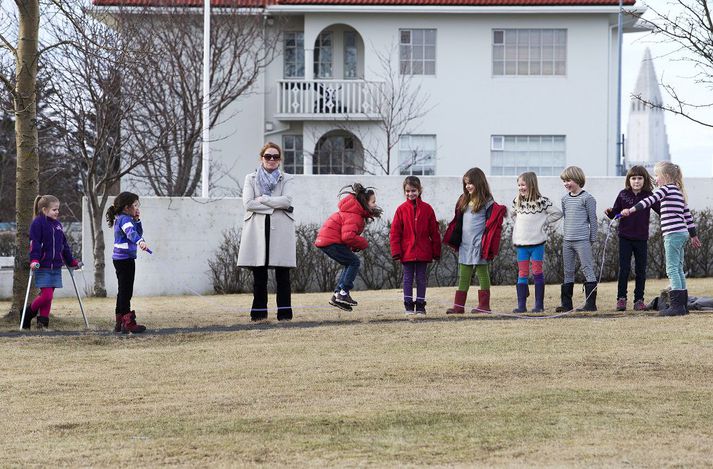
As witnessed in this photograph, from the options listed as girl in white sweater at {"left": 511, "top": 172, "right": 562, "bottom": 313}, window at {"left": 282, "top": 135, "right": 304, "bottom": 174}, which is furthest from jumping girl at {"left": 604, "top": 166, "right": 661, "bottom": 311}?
window at {"left": 282, "top": 135, "right": 304, "bottom": 174}

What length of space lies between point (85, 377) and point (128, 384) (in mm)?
585

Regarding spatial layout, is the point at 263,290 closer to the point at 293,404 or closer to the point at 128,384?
the point at 128,384

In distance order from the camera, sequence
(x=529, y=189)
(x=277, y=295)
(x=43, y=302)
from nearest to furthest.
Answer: (x=43, y=302), (x=277, y=295), (x=529, y=189)

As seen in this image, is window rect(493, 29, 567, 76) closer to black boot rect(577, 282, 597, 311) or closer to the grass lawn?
black boot rect(577, 282, 597, 311)

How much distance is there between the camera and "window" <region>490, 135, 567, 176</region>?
3225 centimetres

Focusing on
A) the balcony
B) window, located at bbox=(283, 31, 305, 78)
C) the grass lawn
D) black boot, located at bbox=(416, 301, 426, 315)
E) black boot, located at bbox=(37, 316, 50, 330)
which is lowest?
the grass lawn

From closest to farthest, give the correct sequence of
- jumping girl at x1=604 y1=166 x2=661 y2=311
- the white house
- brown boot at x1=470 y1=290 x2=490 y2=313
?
brown boot at x1=470 y1=290 x2=490 y2=313
jumping girl at x1=604 y1=166 x2=661 y2=311
the white house

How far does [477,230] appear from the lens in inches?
562

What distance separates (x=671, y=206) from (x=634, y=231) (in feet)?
4.26

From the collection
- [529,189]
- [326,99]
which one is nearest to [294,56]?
[326,99]

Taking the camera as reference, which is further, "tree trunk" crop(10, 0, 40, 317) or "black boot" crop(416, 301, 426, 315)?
"tree trunk" crop(10, 0, 40, 317)

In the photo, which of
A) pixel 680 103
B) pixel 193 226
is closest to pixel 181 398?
pixel 680 103

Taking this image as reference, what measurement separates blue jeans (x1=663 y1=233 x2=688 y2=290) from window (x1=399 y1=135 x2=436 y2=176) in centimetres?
1894

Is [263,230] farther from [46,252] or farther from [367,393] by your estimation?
[367,393]
